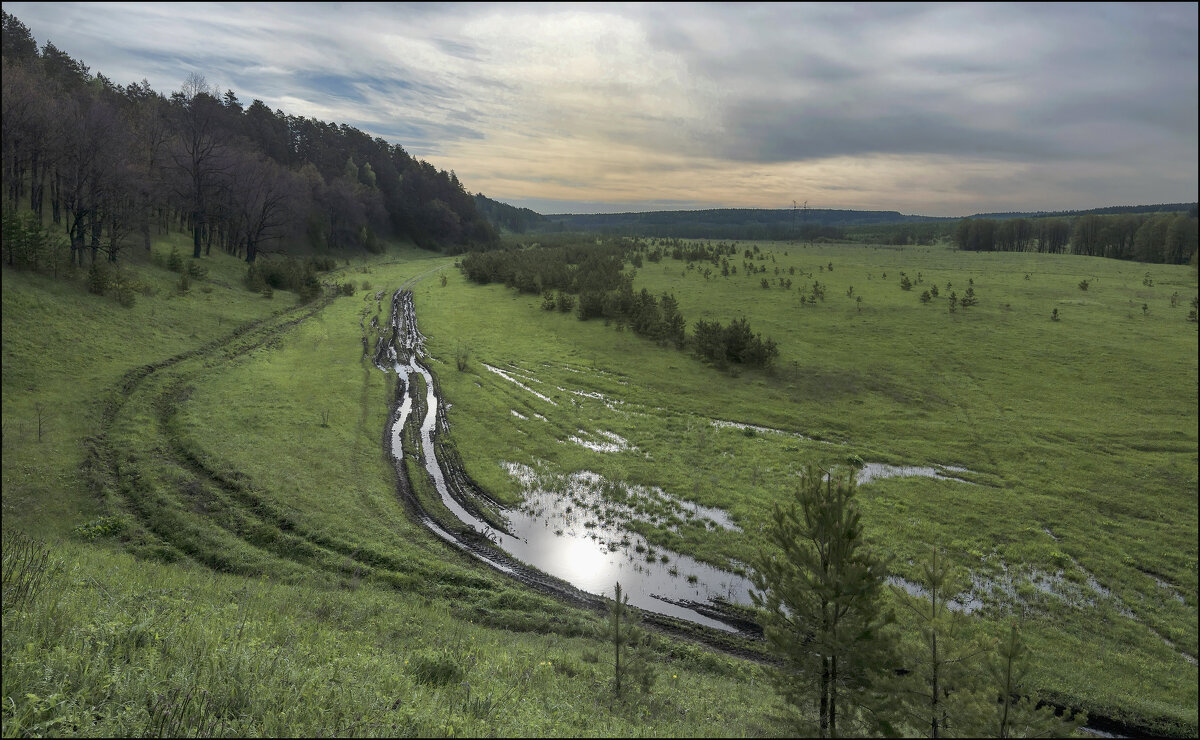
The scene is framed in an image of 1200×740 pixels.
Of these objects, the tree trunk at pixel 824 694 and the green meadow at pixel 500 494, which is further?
the tree trunk at pixel 824 694

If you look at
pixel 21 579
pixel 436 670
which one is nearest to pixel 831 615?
pixel 436 670

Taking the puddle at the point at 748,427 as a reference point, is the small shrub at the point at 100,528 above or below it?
below

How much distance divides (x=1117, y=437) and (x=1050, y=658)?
18493 mm

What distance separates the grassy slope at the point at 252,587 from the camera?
6.31 metres

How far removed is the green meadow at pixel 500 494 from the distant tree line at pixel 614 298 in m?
1.54

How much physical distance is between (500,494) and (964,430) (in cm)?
2290

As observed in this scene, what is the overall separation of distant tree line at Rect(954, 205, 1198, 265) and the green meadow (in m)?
46.0

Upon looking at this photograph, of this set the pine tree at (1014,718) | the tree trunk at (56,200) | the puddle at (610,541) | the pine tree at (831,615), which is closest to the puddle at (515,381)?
the puddle at (610,541)

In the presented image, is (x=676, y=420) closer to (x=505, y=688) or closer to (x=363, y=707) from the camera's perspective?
Answer: (x=505, y=688)

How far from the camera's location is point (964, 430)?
26938 mm

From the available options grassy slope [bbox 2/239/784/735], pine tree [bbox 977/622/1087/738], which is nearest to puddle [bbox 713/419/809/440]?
grassy slope [bbox 2/239/784/735]

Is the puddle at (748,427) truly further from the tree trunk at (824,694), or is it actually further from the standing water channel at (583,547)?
the tree trunk at (824,694)

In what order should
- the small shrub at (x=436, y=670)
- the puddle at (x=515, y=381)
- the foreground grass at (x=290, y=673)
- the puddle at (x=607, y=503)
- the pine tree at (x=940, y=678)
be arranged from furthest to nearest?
the puddle at (x=515, y=381)
the puddle at (x=607, y=503)
the small shrub at (x=436, y=670)
the pine tree at (x=940, y=678)
the foreground grass at (x=290, y=673)

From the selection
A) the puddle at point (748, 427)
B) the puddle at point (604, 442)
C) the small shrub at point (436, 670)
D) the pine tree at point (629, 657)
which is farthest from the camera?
the puddle at point (748, 427)
